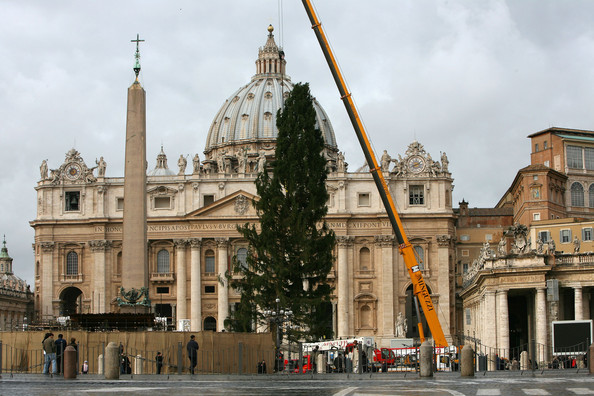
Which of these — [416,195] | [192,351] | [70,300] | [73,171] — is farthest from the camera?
[70,300]

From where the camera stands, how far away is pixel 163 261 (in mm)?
107125

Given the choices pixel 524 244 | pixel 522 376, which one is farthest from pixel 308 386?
pixel 524 244

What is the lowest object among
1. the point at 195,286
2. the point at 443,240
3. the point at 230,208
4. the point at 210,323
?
the point at 210,323

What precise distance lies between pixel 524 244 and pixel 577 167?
42.9m

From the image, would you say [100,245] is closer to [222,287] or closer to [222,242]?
[222,242]

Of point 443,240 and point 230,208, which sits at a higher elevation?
point 230,208

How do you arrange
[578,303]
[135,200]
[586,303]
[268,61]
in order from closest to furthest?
[135,200], [578,303], [586,303], [268,61]

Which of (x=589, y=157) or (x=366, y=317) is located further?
(x=366, y=317)

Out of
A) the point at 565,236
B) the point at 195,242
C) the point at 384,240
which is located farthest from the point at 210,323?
the point at 565,236

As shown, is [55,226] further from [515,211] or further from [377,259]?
[515,211]

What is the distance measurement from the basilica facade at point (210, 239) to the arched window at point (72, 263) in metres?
0.10

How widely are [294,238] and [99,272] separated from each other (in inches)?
2047

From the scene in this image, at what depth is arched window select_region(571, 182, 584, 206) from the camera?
337 ft

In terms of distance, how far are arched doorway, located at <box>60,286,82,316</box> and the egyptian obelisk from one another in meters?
64.7
